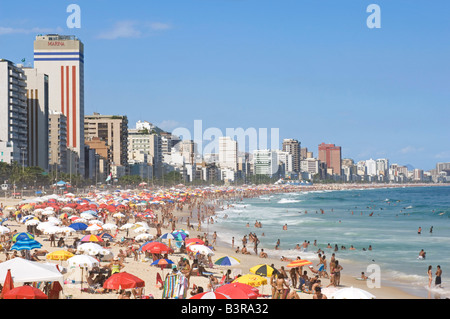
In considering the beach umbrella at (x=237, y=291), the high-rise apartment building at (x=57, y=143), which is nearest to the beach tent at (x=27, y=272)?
the beach umbrella at (x=237, y=291)

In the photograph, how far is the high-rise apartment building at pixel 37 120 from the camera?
368 ft

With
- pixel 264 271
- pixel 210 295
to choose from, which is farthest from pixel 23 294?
pixel 264 271

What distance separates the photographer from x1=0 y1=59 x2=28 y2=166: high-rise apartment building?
96625mm

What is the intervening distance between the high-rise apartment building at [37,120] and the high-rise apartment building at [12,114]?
21.3 feet

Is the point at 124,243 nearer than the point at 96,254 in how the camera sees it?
No

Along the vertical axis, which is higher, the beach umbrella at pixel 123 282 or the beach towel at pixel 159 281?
the beach umbrella at pixel 123 282

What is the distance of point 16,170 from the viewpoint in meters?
83.0

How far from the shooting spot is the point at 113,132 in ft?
544

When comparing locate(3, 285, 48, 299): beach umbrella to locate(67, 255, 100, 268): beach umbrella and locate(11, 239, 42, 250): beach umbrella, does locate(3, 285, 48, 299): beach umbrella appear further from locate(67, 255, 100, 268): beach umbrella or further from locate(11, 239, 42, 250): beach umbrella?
locate(11, 239, 42, 250): beach umbrella

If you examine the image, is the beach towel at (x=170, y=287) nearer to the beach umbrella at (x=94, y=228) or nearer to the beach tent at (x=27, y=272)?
the beach tent at (x=27, y=272)
